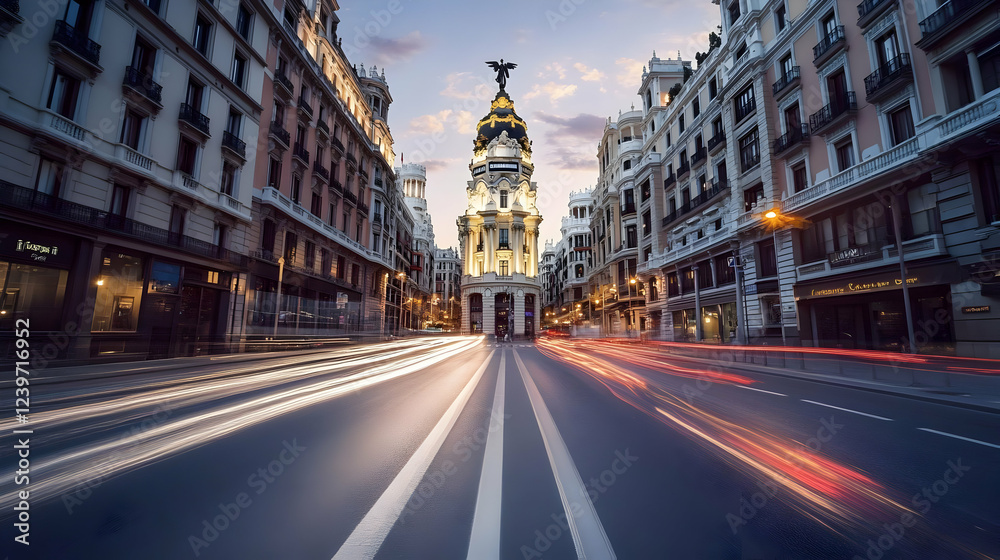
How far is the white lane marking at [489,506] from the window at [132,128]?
20.6 m

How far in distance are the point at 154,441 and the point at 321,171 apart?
29.5 meters

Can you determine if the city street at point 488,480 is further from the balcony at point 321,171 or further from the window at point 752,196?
the balcony at point 321,171

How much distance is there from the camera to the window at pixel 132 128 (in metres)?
16.2

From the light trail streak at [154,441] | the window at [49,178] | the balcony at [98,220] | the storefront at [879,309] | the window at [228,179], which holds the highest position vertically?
the window at [228,179]

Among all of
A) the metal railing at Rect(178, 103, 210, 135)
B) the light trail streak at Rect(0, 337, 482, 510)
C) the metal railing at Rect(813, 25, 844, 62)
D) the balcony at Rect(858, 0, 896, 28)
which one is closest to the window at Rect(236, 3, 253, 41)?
the metal railing at Rect(178, 103, 210, 135)

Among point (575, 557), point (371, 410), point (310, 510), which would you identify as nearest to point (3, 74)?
point (371, 410)

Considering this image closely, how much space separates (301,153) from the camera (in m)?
27.3

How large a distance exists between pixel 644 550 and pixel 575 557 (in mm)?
407

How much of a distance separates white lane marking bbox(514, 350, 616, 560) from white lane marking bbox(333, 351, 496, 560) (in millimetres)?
1140

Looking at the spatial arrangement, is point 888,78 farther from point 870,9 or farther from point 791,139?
point 791,139

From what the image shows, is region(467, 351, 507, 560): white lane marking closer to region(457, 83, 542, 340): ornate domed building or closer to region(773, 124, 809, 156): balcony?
region(773, 124, 809, 156): balcony

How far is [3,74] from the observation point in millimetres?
12406

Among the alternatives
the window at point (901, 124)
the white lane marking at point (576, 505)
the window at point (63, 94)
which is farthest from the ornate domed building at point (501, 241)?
the white lane marking at point (576, 505)

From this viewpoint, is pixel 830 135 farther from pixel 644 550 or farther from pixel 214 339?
pixel 214 339
